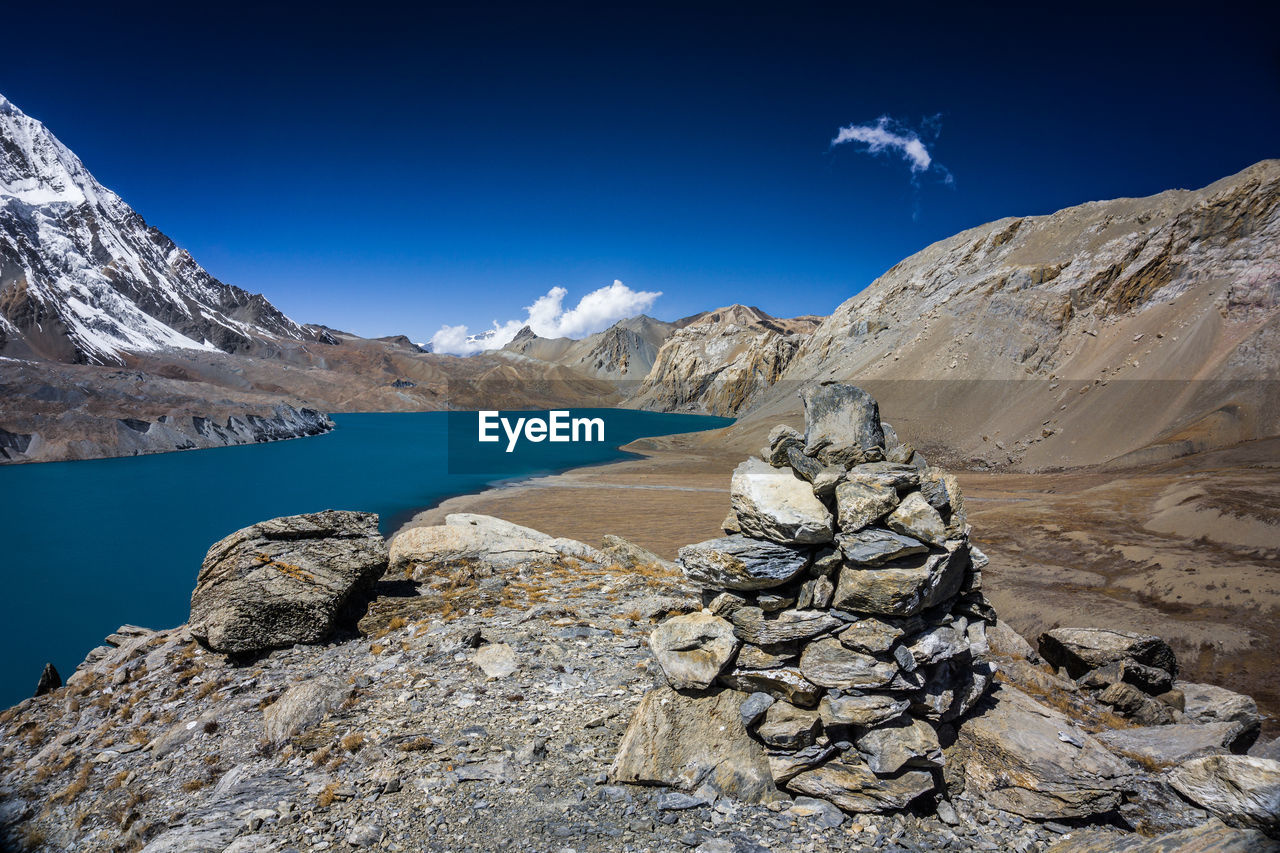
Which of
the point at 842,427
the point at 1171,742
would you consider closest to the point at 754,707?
the point at 842,427

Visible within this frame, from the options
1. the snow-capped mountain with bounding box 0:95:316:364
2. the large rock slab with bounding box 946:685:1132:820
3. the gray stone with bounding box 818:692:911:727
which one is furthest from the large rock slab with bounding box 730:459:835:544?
the snow-capped mountain with bounding box 0:95:316:364

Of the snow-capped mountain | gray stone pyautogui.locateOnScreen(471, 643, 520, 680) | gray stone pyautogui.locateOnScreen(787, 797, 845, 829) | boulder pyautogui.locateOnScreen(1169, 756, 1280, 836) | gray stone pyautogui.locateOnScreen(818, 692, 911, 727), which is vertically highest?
the snow-capped mountain

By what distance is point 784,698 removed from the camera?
23.2ft

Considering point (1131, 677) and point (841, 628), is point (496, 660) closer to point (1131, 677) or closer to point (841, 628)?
point (841, 628)

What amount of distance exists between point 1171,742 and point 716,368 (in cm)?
A: 15890

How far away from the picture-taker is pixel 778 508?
23.9 feet

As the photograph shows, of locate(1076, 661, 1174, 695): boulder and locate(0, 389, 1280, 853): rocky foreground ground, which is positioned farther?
locate(1076, 661, 1174, 695): boulder

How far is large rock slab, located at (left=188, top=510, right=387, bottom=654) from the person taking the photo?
9648mm

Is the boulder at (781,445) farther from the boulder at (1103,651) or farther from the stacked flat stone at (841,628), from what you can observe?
the boulder at (1103,651)

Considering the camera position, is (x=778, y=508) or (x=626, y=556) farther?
(x=626, y=556)

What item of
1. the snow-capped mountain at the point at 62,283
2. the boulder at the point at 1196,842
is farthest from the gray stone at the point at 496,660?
the snow-capped mountain at the point at 62,283

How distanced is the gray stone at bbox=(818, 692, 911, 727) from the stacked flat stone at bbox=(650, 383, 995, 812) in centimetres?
1

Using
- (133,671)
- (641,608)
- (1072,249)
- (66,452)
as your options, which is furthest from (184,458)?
(1072,249)

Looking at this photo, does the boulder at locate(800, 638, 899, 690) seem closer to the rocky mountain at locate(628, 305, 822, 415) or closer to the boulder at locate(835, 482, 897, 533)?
the boulder at locate(835, 482, 897, 533)
